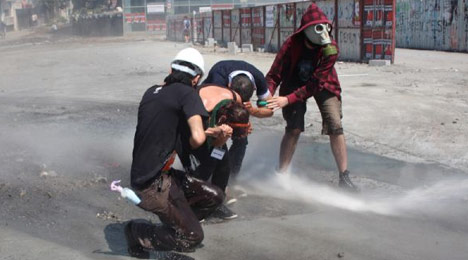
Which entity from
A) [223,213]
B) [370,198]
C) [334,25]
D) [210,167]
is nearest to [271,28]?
[334,25]

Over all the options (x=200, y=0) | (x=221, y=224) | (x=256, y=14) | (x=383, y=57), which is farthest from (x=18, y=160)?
(x=200, y=0)

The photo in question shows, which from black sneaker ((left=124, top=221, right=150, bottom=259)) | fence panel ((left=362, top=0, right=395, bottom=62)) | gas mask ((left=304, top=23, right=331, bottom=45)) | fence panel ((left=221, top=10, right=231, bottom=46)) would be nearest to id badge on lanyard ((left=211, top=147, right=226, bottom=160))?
black sneaker ((left=124, top=221, right=150, bottom=259))

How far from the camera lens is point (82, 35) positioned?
70.2 metres

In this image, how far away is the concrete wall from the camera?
22828 mm

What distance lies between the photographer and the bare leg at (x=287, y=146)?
6.12 m

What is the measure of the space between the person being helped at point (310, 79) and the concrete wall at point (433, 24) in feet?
59.6

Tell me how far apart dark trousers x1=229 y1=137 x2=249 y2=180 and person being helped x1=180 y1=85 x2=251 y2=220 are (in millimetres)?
1019

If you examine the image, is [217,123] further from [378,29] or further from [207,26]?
[207,26]

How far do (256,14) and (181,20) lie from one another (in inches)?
837

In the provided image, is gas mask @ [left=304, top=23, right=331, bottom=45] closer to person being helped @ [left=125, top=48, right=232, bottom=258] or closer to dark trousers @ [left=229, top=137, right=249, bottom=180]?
dark trousers @ [left=229, top=137, right=249, bottom=180]

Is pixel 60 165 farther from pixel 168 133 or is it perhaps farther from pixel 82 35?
pixel 82 35

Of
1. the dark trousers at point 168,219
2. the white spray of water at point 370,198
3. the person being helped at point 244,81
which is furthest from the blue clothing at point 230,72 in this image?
the dark trousers at point 168,219

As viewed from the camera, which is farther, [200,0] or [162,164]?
Result: [200,0]

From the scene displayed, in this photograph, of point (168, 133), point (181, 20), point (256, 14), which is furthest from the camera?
point (181, 20)
